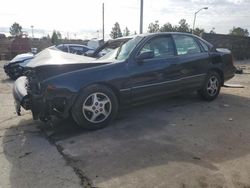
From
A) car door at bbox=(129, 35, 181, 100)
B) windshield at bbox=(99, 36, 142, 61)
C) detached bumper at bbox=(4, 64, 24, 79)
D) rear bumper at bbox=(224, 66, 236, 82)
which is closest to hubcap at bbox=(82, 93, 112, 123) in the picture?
car door at bbox=(129, 35, 181, 100)

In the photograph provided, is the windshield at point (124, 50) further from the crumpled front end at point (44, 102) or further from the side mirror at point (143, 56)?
the crumpled front end at point (44, 102)

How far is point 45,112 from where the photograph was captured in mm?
5180

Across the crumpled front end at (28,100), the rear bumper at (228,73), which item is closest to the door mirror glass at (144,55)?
the crumpled front end at (28,100)

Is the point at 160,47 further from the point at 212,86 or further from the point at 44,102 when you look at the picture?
the point at 44,102

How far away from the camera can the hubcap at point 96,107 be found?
5.30 metres

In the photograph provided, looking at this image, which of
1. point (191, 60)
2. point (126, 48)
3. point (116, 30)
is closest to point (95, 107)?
point (126, 48)

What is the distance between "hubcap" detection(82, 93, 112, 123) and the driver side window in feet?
3.96

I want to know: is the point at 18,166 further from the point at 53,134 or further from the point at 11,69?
the point at 11,69

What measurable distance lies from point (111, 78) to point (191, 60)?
6.97 ft

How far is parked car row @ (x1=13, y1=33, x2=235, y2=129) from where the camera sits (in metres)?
5.14

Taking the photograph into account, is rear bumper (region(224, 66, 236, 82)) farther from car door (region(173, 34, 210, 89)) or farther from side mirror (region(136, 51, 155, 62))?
side mirror (region(136, 51, 155, 62))

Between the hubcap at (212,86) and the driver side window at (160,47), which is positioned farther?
the hubcap at (212,86)

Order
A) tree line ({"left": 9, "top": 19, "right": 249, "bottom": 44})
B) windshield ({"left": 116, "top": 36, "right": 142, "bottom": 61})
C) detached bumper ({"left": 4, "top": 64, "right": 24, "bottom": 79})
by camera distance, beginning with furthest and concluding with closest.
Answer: tree line ({"left": 9, "top": 19, "right": 249, "bottom": 44}) → detached bumper ({"left": 4, "top": 64, "right": 24, "bottom": 79}) → windshield ({"left": 116, "top": 36, "right": 142, "bottom": 61})

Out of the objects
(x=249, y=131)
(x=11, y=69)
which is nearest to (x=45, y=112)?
(x=249, y=131)
